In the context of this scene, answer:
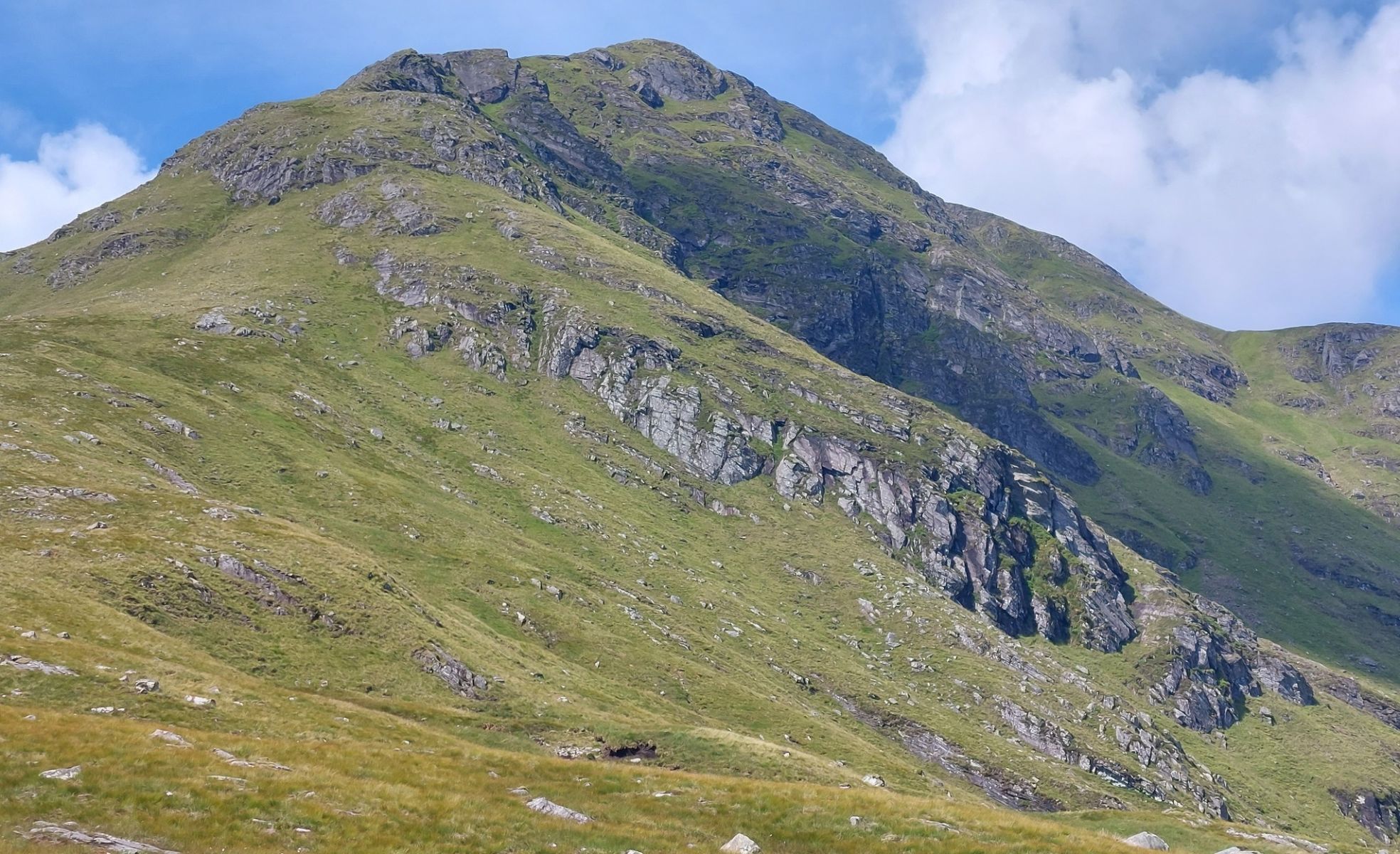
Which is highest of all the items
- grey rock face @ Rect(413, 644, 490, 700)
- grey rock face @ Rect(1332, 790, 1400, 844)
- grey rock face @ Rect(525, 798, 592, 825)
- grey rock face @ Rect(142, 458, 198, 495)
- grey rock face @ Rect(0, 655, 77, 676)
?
grey rock face @ Rect(142, 458, 198, 495)

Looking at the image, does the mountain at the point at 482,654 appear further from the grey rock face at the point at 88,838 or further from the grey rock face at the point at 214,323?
the grey rock face at the point at 214,323

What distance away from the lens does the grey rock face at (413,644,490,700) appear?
3027 inches

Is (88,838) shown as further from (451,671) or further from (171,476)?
(171,476)

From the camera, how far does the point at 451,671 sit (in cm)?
7831

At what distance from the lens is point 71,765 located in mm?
23609

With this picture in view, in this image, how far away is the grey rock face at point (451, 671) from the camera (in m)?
76.9

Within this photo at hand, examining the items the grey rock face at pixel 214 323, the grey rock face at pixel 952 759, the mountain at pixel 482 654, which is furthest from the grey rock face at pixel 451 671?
the grey rock face at pixel 214 323

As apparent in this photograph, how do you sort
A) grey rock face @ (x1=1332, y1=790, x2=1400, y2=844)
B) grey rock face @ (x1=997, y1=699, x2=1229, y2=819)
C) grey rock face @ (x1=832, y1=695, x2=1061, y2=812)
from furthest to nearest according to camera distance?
grey rock face @ (x1=1332, y1=790, x2=1400, y2=844) → grey rock face @ (x1=997, y1=699, x2=1229, y2=819) → grey rock face @ (x1=832, y1=695, x2=1061, y2=812)

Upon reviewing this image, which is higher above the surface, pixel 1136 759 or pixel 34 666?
pixel 34 666

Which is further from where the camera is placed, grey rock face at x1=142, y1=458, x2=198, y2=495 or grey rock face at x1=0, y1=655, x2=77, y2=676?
grey rock face at x1=142, y1=458, x2=198, y2=495

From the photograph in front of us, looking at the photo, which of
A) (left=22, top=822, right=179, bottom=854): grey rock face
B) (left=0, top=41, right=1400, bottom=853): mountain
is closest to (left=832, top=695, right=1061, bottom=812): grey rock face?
(left=0, top=41, right=1400, bottom=853): mountain

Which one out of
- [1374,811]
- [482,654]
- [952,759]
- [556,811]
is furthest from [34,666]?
[1374,811]

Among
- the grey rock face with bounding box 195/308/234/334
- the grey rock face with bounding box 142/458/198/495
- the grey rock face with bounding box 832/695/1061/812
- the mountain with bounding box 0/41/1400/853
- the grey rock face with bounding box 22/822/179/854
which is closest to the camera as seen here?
the grey rock face with bounding box 22/822/179/854

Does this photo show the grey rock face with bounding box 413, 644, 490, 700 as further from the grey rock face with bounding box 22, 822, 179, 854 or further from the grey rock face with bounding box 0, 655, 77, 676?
the grey rock face with bounding box 22, 822, 179, 854
